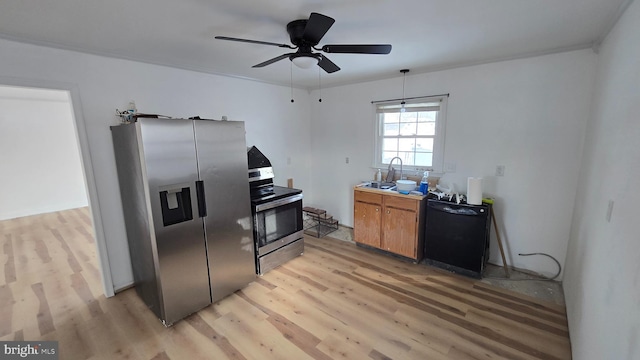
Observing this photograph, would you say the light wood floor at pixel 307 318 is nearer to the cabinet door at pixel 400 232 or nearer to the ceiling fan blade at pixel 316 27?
the cabinet door at pixel 400 232

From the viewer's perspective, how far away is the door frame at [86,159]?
2135 millimetres

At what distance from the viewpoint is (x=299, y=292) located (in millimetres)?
2678

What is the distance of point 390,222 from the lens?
333cm

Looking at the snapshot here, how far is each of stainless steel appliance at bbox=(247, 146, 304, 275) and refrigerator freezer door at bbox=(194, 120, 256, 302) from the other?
16 centimetres

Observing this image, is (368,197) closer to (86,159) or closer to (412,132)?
(412,132)

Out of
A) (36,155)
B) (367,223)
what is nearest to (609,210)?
(367,223)

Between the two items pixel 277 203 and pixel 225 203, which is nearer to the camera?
pixel 225 203

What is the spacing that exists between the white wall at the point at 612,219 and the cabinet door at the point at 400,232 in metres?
1.44

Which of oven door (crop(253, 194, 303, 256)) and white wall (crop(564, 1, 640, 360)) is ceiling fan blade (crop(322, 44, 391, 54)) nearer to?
white wall (crop(564, 1, 640, 360))

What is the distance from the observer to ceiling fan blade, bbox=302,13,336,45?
1481mm

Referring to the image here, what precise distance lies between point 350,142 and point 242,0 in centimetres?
290

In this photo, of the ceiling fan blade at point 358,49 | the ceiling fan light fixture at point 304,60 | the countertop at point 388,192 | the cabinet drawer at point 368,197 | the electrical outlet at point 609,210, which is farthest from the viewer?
the cabinet drawer at point 368,197

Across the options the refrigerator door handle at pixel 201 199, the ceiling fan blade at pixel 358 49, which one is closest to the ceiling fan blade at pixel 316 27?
the ceiling fan blade at pixel 358 49

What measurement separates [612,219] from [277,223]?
9.18 ft
